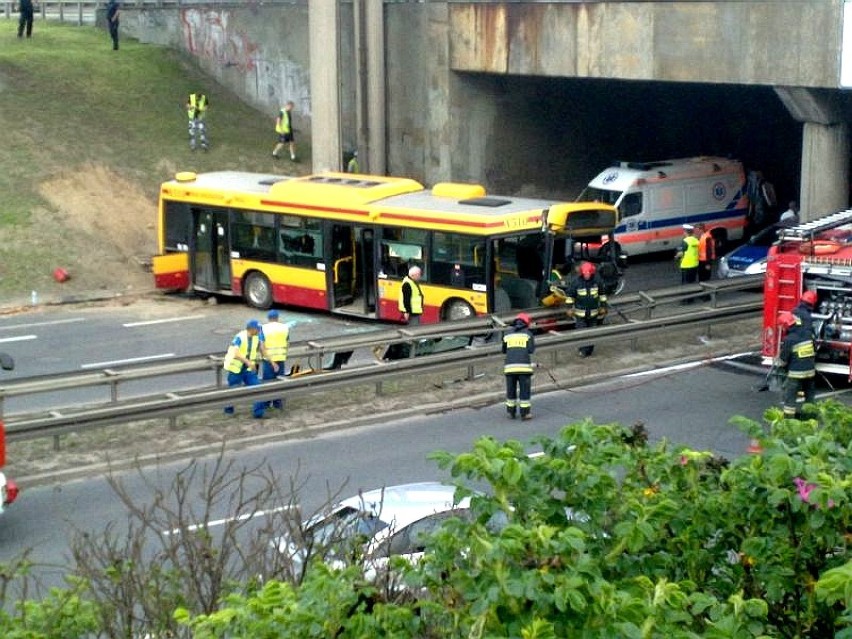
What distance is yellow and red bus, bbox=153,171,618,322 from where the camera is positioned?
76.4ft

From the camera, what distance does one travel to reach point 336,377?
18062mm

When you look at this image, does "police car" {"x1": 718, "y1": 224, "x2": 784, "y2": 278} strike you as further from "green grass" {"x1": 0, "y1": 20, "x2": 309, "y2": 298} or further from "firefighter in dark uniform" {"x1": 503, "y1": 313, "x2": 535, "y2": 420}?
"green grass" {"x1": 0, "y1": 20, "x2": 309, "y2": 298}

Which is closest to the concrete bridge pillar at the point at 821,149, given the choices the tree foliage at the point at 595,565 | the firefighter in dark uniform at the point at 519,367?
the firefighter in dark uniform at the point at 519,367

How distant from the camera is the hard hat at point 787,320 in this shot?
17.7 metres

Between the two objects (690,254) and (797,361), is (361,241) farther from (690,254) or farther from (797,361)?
(797,361)

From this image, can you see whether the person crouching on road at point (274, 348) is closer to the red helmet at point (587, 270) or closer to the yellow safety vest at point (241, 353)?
the yellow safety vest at point (241, 353)

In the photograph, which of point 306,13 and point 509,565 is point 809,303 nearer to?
point 509,565

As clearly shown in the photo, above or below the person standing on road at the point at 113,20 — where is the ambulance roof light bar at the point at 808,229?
below

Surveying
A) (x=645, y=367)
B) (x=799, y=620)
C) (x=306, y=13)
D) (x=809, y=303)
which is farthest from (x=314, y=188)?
(x=799, y=620)

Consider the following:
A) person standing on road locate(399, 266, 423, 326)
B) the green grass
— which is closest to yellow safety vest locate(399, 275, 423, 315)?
person standing on road locate(399, 266, 423, 326)

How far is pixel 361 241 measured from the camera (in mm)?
25203

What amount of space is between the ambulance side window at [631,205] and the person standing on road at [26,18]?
2084 cm

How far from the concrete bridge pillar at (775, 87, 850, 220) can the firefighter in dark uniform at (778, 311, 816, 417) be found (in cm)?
1084

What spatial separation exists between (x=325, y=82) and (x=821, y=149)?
11520 mm
